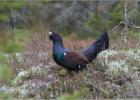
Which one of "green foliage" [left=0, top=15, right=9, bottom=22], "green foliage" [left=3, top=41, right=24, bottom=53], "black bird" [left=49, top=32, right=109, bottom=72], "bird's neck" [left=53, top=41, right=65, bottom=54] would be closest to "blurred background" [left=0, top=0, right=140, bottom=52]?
"green foliage" [left=0, top=15, right=9, bottom=22]

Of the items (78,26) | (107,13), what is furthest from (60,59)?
(78,26)

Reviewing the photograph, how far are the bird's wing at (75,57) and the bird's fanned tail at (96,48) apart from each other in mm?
201

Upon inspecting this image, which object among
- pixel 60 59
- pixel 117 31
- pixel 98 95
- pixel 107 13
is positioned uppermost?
pixel 107 13

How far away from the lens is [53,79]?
830 centimetres

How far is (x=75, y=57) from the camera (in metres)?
8.53

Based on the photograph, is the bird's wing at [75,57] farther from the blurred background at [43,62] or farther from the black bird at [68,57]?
the blurred background at [43,62]

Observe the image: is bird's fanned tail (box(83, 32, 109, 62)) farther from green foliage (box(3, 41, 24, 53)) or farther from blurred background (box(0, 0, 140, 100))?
green foliage (box(3, 41, 24, 53))

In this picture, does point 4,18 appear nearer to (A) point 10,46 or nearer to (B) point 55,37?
(A) point 10,46

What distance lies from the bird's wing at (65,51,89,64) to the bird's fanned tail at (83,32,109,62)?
20 cm

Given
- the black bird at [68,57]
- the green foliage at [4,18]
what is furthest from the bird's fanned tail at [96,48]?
the green foliage at [4,18]

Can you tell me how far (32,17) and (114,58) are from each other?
37.2 ft

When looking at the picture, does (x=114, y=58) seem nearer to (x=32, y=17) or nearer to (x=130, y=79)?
(x=130, y=79)

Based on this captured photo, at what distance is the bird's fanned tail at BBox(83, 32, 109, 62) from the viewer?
8.88 meters

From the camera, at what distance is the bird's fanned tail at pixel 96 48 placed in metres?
8.88
